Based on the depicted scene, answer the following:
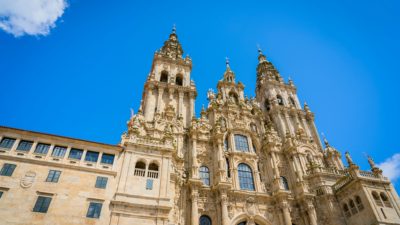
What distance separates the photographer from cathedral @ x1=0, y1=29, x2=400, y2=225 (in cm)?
2059

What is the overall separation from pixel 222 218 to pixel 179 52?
1206 inches

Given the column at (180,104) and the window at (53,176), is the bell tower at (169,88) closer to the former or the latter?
the column at (180,104)

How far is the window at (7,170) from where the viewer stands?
2033 cm

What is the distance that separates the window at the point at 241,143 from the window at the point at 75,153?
64.5 ft

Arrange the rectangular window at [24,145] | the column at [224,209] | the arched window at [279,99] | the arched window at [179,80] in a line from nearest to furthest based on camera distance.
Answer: the rectangular window at [24,145] → the column at [224,209] → the arched window at [179,80] → the arched window at [279,99]

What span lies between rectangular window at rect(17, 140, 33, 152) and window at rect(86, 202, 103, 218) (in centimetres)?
761

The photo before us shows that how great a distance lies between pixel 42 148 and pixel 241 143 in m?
23.6

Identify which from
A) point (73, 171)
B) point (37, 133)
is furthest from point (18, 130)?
point (73, 171)

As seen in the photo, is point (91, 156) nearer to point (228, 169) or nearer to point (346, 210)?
point (228, 169)

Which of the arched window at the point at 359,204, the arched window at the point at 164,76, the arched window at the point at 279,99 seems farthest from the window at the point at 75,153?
the arched window at the point at 279,99

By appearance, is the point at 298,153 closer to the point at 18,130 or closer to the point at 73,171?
the point at 73,171

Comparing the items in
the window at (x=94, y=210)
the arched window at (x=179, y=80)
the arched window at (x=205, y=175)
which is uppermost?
the arched window at (x=179, y=80)

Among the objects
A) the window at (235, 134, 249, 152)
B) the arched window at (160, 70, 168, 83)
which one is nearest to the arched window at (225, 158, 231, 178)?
the window at (235, 134, 249, 152)

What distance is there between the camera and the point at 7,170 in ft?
67.4
